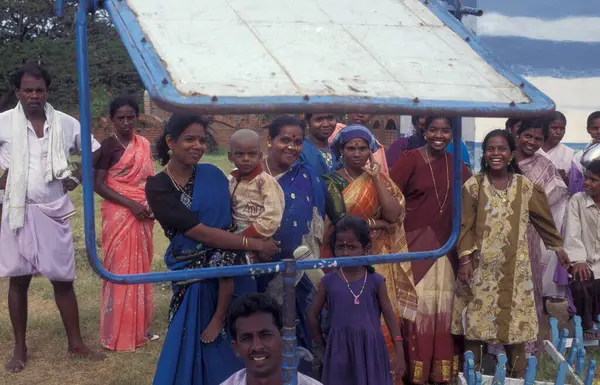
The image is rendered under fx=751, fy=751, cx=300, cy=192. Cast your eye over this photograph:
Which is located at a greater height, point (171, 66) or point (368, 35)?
point (368, 35)

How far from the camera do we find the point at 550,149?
5430mm

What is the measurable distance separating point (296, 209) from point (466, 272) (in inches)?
47.2

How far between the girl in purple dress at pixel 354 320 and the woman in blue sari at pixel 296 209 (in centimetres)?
9

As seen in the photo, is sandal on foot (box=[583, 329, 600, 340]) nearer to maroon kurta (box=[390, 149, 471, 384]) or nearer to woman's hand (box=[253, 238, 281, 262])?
maroon kurta (box=[390, 149, 471, 384])

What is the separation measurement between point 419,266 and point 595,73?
5.57m

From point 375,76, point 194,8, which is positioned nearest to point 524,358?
point 375,76

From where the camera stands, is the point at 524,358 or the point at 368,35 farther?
the point at 524,358

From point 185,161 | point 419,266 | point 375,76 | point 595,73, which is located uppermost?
point 595,73

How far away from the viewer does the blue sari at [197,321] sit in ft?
9.28

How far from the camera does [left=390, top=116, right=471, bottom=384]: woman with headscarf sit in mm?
4102

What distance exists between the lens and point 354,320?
3373 mm

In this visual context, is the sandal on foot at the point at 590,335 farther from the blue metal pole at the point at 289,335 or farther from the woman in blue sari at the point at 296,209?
the blue metal pole at the point at 289,335

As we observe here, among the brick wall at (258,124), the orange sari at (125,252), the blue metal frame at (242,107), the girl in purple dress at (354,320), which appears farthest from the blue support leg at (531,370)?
the brick wall at (258,124)

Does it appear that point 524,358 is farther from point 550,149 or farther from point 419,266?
point 550,149
